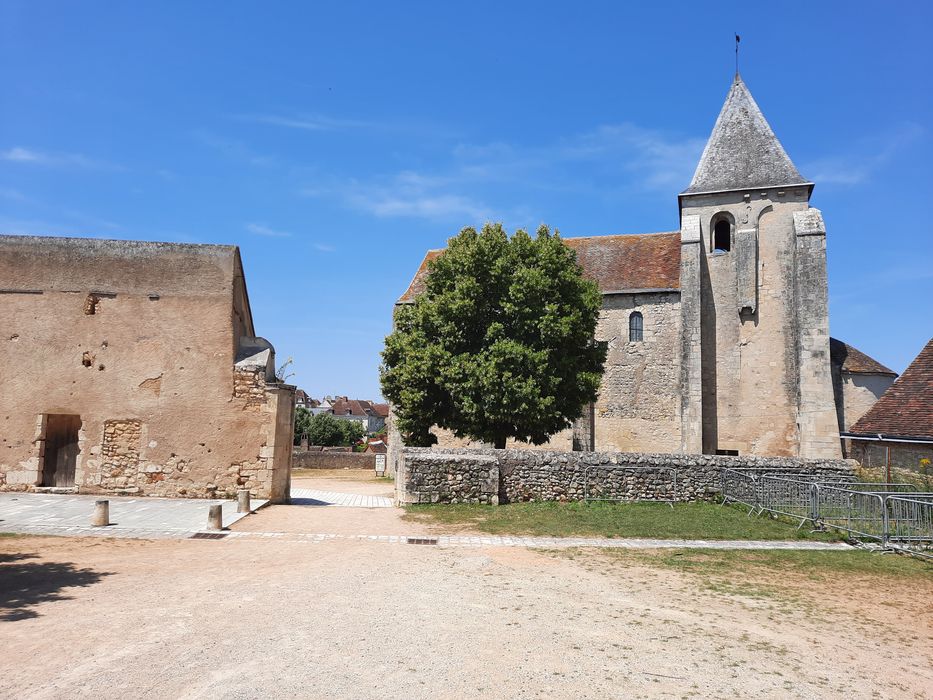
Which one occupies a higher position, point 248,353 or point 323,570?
point 248,353

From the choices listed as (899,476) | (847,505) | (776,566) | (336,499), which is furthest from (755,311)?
(776,566)

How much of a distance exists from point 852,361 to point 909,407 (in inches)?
431

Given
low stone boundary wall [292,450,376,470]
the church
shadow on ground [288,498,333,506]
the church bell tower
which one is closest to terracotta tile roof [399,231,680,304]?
the church

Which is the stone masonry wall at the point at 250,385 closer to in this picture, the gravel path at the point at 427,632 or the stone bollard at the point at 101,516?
the stone bollard at the point at 101,516

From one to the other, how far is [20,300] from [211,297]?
4.99 metres

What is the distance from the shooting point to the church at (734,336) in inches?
1006

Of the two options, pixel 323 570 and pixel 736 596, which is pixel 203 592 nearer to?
pixel 323 570

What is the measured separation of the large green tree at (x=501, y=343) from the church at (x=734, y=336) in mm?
6269

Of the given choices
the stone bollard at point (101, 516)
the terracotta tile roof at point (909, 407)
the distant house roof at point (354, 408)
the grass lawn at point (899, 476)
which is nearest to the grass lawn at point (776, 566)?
the grass lawn at point (899, 476)

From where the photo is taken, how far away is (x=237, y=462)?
16156 millimetres

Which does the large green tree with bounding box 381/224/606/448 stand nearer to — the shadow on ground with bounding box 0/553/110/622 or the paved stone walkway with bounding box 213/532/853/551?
the paved stone walkway with bounding box 213/532/853/551

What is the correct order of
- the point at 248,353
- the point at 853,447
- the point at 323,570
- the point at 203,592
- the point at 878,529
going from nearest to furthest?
the point at 203,592 → the point at 323,570 → the point at 878,529 → the point at 248,353 → the point at 853,447

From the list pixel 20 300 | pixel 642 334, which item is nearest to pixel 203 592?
pixel 20 300

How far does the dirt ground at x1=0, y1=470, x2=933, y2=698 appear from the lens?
4.98 metres
